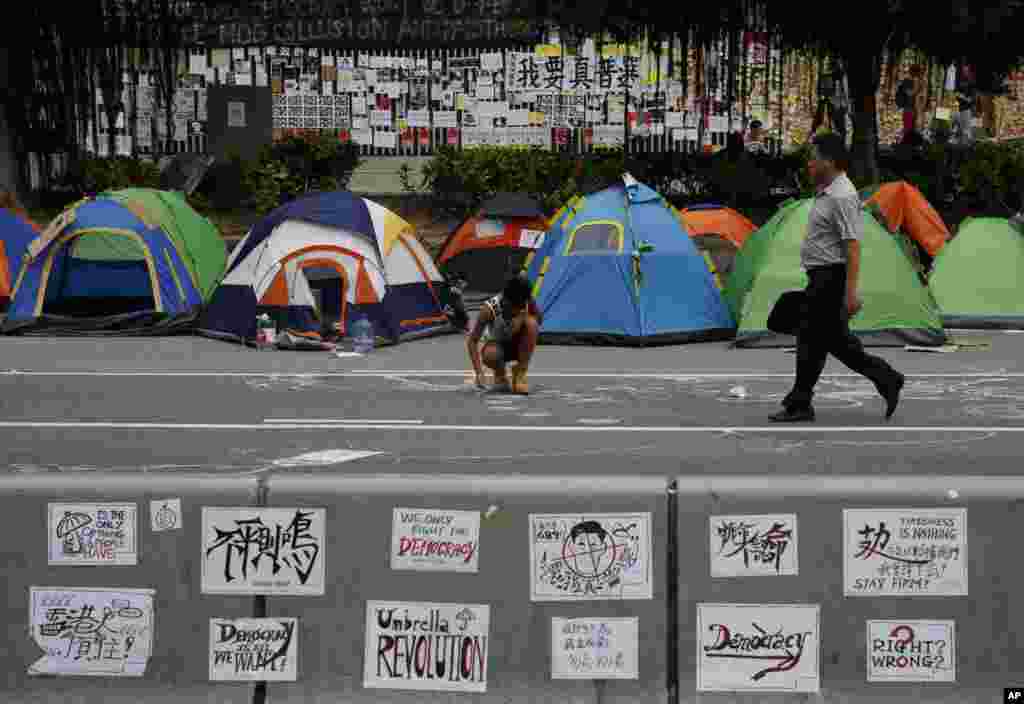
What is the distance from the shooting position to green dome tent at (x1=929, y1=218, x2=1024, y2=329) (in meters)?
17.1

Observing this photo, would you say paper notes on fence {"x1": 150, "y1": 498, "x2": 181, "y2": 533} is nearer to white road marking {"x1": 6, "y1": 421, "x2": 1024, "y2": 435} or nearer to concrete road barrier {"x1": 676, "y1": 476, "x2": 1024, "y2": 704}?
concrete road barrier {"x1": 676, "y1": 476, "x2": 1024, "y2": 704}

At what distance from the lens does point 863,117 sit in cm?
2356

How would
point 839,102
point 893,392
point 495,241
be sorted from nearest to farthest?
point 893,392 → point 495,241 → point 839,102

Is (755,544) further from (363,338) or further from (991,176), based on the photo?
(991,176)

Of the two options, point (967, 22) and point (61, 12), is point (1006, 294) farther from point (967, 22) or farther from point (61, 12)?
point (61, 12)

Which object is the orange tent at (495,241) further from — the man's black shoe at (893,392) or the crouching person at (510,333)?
the man's black shoe at (893,392)

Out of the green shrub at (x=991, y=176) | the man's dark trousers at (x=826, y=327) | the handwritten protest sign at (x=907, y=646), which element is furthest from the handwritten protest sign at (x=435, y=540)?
the green shrub at (x=991, y=176)

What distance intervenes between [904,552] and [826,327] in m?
5.61

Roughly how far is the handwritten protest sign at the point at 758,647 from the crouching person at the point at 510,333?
7467mm

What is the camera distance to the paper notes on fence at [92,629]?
Result: 228 inches

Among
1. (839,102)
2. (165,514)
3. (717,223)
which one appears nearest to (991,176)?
(839,102)

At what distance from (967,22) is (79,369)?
1254 centimetres

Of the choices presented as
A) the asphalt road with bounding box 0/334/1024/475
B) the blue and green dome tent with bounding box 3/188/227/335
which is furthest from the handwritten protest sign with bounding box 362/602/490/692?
the blue and green dome tent with bounding box 3/188/227/335

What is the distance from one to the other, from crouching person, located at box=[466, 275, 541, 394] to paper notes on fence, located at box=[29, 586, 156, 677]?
24.4ft
